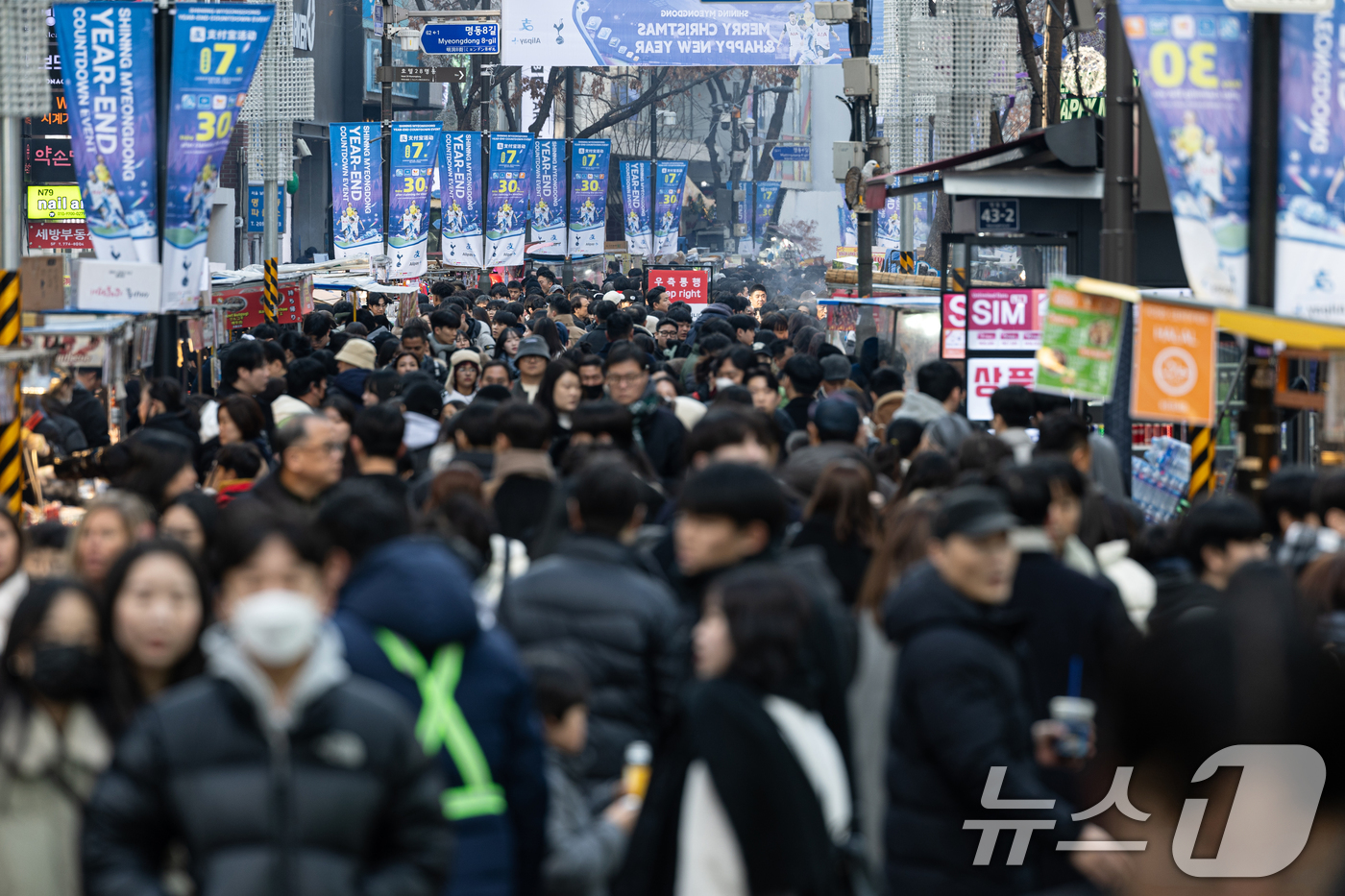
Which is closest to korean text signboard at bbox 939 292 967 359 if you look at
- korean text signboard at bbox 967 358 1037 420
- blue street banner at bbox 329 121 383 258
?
korean text signboard at bbox 967 358 1037 420

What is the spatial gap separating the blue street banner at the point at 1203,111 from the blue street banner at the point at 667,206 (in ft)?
99.7

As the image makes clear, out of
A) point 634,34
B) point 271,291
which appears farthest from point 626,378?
point 634,34

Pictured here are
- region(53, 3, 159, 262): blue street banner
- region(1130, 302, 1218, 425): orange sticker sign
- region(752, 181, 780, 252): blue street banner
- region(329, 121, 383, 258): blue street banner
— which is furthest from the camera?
region(752, 181, 780, 252): blue street banner

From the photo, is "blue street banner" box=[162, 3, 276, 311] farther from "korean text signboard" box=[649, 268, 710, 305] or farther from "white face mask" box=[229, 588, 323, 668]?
"korean text signboard" box=[649, 268, 710, 305]

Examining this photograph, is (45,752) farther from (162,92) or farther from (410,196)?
(410,196)

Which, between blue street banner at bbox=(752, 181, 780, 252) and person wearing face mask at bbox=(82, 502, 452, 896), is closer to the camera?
person wearing face mask at bbox=(82, 502, 452, 896)

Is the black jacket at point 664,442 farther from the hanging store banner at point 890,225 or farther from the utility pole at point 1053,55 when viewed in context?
the hanging store banner at point 890,225

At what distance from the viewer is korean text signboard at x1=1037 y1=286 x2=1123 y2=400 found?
8.83 meters

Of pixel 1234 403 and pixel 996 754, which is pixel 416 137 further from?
pixel 996 754

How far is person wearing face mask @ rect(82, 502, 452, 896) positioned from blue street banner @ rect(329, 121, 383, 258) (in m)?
22.4

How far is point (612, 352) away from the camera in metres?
10.7

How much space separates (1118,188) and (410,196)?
16.8m

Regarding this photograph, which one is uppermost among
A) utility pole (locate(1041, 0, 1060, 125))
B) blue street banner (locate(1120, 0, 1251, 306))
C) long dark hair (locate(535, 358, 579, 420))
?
utility pole (locate(1041, 0, 1060, 125))

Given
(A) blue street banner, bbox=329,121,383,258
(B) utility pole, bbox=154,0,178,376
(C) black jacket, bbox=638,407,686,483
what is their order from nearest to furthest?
1. (C) black jacket, bbox=638,407,686,483
2. (B) utility pole, bbox=154,0,178,376
3. (A) blue street banner, bbox=329,121,383,258
